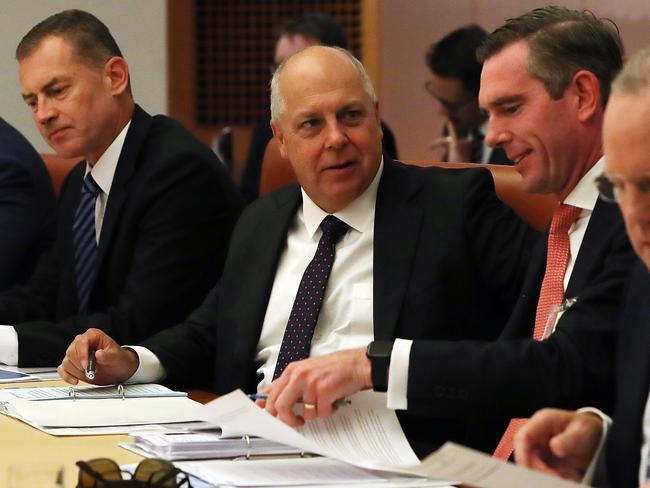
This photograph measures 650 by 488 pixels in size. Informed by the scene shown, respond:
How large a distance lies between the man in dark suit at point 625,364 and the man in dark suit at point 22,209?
245cm

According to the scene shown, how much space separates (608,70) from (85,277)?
173 cm

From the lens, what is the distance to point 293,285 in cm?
282

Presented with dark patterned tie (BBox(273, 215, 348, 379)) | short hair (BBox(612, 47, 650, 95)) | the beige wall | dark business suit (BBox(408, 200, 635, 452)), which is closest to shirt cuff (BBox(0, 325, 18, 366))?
dark patterned tie (BBox(273, 215, 348, 379))

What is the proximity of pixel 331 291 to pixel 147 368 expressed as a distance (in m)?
0.46

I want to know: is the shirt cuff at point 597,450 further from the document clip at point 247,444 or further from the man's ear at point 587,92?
the man's ear at point 587,92

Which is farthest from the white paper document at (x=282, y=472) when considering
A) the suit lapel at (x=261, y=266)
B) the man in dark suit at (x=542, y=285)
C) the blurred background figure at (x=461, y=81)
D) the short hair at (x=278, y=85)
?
the blurred background figure at (x=461, y=81)

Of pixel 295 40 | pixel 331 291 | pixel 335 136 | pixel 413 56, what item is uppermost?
pixel 413 56

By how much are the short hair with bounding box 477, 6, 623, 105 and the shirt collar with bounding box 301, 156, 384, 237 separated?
55cm

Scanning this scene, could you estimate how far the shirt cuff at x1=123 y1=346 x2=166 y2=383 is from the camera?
9.11ft

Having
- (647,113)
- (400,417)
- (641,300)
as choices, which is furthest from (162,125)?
(647,113)

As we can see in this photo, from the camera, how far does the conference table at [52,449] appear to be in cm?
196

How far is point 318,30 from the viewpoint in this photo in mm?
5410

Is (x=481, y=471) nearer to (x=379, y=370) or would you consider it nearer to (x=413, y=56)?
(x=379, y=370)

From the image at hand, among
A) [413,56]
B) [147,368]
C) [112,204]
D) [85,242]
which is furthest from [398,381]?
[413,56]
